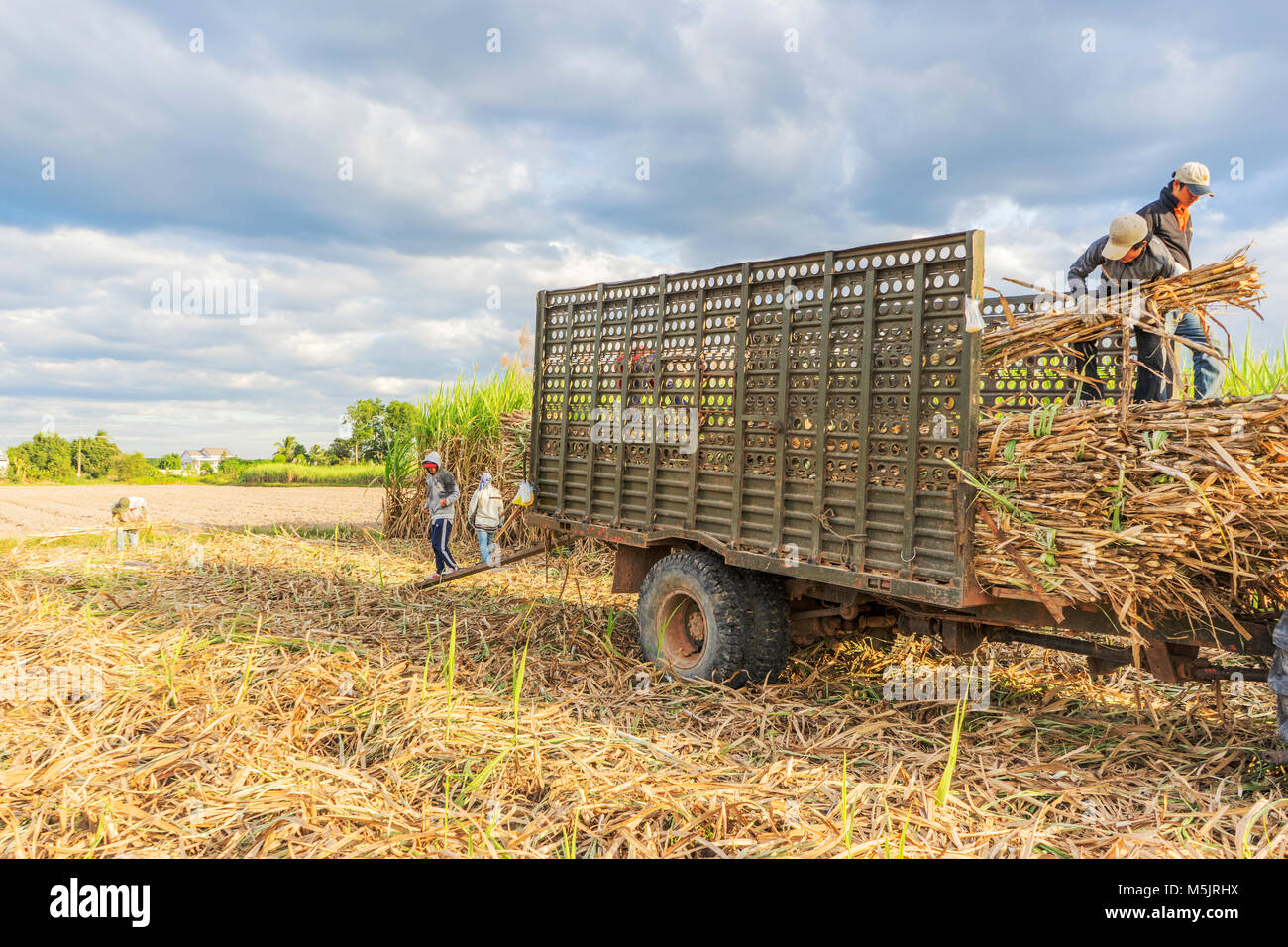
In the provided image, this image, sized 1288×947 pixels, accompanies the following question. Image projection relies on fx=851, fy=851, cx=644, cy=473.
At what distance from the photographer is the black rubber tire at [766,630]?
5531 mm

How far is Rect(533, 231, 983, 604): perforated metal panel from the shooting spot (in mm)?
4465

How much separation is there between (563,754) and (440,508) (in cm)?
597

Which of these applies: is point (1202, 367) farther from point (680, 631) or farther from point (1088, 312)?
point (680, 631)

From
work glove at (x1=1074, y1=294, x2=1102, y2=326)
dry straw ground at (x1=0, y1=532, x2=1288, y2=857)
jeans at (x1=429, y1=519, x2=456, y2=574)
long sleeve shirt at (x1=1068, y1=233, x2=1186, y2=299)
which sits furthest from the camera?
jeans at (x1=429, y1=519, x2=456, y2=574)

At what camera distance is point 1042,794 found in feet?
13.1

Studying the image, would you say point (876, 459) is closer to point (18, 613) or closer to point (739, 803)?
point (739, 803)

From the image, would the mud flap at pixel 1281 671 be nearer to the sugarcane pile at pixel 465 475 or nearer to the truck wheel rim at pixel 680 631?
the truck wheel rim at pixel 680 631

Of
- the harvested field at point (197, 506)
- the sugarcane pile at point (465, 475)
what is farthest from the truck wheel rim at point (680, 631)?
the harvested field at point (197, 506)

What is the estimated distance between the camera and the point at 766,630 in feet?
18.2

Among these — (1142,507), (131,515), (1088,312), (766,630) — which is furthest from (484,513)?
(1142,507)

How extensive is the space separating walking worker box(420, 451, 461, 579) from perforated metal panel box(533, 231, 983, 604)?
3.13m

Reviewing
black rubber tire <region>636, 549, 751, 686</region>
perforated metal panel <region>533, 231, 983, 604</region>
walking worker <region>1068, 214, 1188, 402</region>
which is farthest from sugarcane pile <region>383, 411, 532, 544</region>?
walking worker <region>1068, 214, 1188, 402</region>

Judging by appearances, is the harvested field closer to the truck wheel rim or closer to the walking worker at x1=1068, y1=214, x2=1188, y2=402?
the truck wheel rim

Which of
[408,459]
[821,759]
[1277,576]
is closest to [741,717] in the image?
[821,759]
